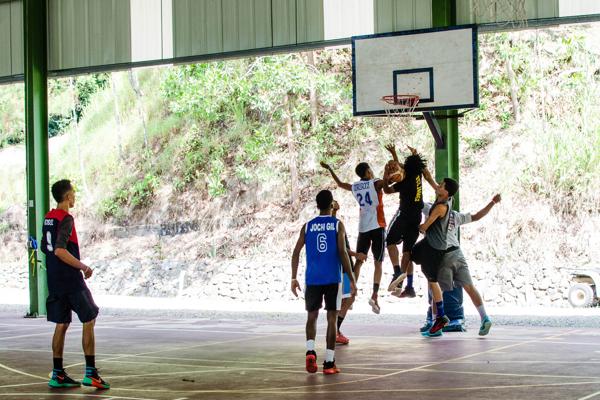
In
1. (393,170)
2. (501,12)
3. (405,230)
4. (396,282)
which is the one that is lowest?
(396,282)

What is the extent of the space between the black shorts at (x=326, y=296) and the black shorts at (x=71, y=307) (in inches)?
84.8

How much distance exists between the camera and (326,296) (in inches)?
391

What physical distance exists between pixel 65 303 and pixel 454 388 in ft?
12.3

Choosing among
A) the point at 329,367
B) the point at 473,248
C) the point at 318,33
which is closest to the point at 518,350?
the point at 329,367

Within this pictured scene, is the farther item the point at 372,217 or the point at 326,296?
the point at 372,217

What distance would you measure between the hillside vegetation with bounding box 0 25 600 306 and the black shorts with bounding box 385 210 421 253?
1114 cm

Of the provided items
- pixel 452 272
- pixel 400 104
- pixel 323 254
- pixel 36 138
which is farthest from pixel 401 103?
pixel 36 138

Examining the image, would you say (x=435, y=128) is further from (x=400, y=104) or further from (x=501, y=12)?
(x=501, y=12)

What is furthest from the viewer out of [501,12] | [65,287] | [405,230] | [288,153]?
[288,153]

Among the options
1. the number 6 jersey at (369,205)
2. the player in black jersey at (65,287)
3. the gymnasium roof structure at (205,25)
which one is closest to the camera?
the player in black jersey at (65,287)

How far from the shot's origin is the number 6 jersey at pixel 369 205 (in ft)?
44.3

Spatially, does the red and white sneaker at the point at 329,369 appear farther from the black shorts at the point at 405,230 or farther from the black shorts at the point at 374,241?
the black shorts at the point at 405,230

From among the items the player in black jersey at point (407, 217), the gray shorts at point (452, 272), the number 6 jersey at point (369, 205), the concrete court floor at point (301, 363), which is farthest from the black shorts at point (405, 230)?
the concrete court floor at point (301, 363)

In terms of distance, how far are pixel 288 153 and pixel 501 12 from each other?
58.6ft
